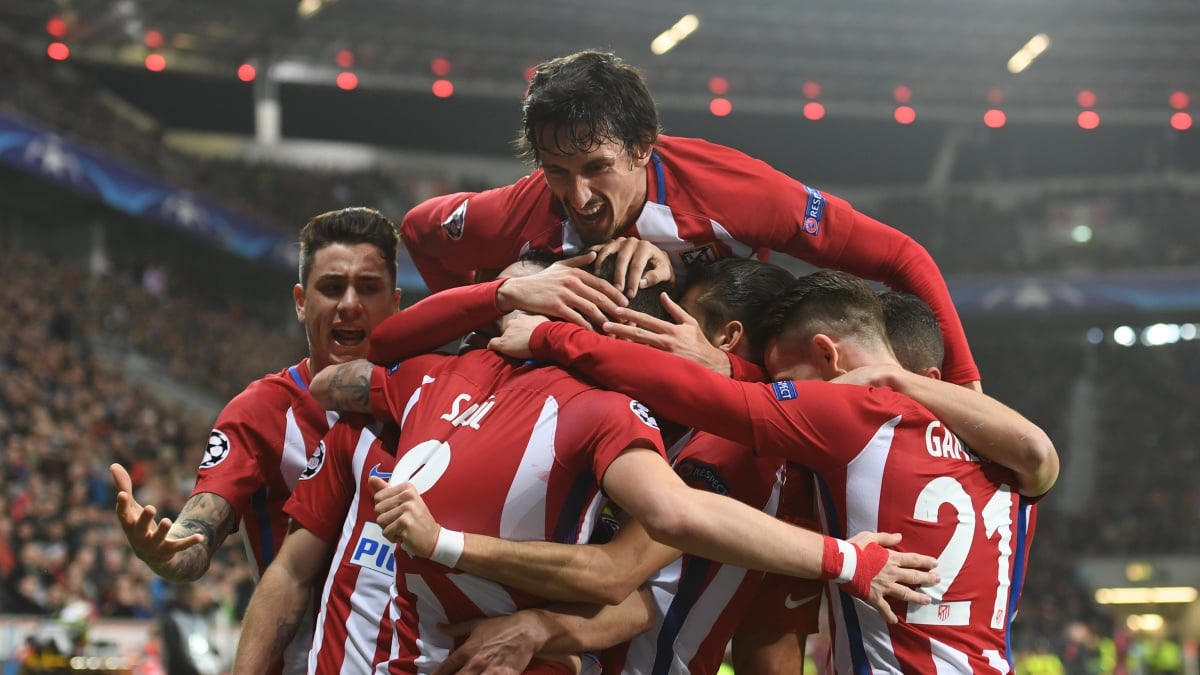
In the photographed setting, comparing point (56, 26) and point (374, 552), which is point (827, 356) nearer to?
point (374, 552)

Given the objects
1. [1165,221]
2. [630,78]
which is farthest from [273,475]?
[1165,221]

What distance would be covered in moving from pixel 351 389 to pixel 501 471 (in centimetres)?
76

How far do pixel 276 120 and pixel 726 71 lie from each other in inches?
481

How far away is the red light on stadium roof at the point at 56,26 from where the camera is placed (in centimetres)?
2797

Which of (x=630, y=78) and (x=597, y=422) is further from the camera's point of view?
(x=630, y=78)

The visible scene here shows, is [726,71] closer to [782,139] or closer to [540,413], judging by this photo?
[782,139]

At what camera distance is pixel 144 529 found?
3.58 metres

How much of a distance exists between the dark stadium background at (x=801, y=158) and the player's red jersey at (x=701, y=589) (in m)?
19.3

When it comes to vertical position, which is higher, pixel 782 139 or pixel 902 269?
pixel 782 139

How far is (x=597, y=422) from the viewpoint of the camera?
3.20 m

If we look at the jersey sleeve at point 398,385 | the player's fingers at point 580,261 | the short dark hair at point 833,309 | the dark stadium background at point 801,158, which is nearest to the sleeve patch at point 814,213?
the short dark hair at point 833,309

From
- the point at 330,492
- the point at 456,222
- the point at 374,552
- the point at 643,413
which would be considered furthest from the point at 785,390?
the point at 456,222

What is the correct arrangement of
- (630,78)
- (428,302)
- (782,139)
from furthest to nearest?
(782,139), (630,78), (428,302)

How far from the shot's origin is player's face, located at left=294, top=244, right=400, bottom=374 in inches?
178
